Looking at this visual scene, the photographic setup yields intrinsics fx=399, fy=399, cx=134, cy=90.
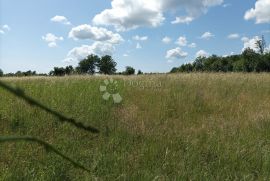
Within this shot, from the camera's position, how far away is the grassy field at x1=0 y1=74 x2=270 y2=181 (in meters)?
5.63

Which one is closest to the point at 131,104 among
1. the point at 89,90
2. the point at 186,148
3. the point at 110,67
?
the point at 89,90

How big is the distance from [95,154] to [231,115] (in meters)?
3.79

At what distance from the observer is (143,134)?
278 inches

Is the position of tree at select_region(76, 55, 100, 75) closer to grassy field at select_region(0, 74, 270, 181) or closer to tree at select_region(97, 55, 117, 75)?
tree at select_region(97, 55, 117, 75)

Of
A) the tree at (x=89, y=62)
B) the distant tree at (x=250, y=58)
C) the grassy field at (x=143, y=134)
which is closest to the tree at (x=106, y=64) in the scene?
the tree at (x=89, y=62)

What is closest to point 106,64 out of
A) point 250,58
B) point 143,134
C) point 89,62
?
point 89,62

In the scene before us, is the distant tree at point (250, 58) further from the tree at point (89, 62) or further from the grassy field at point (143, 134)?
the grassy field at point (143, 134)

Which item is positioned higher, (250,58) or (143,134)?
(250,58)

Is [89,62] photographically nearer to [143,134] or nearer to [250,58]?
[250,58]

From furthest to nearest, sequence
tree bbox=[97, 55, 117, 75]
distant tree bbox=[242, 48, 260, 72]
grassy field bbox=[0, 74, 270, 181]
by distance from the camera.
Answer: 1. tree bbox=[97, 55, 117, 75]
2. distant tree bbox=[242, 48, 260, 72]
3. grassy field bbox=[0, 74, 270, 181]

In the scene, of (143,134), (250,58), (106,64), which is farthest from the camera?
(106,64)

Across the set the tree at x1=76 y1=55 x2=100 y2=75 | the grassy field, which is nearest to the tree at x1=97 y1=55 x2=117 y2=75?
the tree at x1=76 y1=55 x2=100 y2=75

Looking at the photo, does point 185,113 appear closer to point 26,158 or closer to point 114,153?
point 114,153

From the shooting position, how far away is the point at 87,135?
22.2 feet
